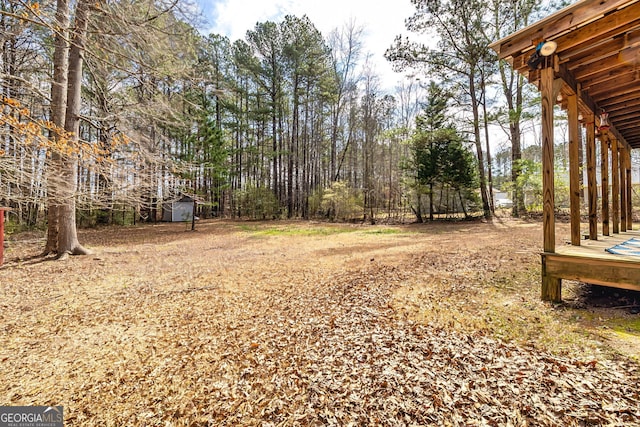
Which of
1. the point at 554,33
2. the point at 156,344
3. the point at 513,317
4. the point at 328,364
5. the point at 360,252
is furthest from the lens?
the point at 360,252

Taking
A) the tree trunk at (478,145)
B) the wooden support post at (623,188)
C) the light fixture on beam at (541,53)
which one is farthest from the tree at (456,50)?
the light fixture on beam at (541,53)

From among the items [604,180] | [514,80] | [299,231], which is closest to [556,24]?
[604,180]

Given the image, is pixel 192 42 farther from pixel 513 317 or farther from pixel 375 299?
pixel 513 317

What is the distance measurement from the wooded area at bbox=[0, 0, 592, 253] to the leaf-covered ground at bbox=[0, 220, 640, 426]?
2249 mm

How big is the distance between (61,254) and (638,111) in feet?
39.4

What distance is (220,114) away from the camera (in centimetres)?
2081

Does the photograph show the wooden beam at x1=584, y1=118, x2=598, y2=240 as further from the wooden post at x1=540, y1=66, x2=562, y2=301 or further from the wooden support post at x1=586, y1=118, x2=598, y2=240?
the wooden post at x1=540, y1=66, x2=562, y2=301

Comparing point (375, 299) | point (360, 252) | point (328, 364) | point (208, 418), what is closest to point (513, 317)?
point (375, 299)

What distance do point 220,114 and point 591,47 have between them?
22020 mm

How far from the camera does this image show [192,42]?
575 centimetres

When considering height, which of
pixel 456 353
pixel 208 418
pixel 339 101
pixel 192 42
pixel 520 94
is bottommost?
pixel 208 418

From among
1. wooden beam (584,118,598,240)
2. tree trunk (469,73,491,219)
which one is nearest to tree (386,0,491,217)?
tree trunk (469,73,491,219)

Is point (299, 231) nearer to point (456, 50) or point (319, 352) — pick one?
point (319, 352)

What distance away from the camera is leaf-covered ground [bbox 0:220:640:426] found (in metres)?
1.56
